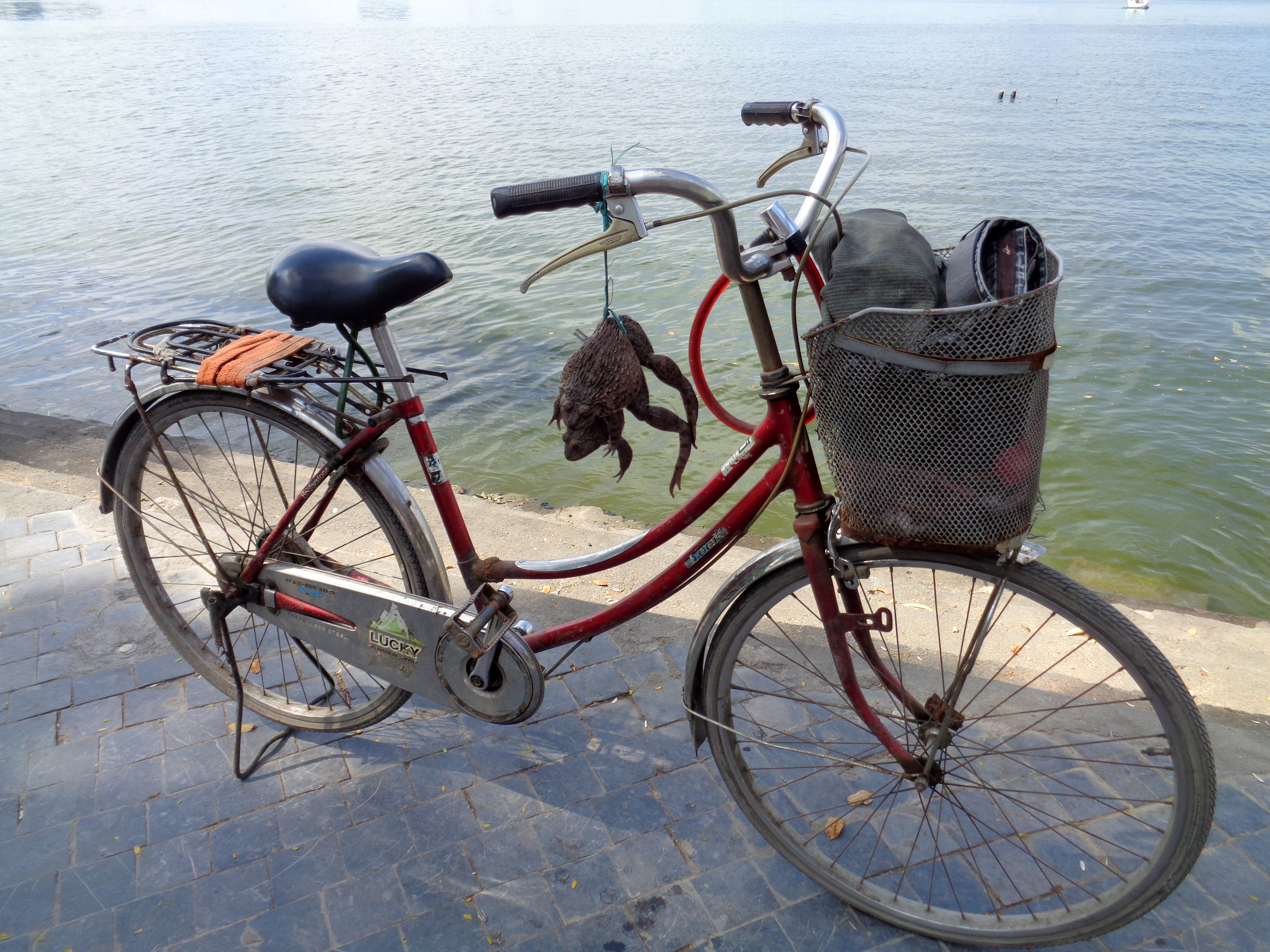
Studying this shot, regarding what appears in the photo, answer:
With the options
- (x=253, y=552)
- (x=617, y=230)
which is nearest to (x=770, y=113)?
(x=617, y=230)

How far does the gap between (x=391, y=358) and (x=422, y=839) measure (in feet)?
4.13

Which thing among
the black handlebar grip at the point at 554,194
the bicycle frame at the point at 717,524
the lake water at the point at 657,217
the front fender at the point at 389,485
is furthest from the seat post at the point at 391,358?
the lake water at the point at 657,217

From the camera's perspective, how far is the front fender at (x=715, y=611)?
197 cm

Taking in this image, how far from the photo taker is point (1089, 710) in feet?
8.93

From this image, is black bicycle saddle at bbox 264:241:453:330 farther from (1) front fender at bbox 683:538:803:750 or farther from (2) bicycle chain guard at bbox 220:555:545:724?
(1) front fender at bbox 683:538:803:750

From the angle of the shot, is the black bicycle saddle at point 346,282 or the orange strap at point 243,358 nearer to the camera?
the black bicycle saddle at point 346,282

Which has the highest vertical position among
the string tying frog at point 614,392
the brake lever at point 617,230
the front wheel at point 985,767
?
the brake lever at point 617,230

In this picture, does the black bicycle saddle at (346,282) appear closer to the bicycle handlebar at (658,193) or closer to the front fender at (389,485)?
the front fender at (389,485)

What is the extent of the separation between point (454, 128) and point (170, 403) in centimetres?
1659

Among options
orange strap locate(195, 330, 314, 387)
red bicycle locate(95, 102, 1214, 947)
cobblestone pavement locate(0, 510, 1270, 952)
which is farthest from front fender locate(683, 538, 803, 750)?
orange strap locate(195, 330, 314, 387)

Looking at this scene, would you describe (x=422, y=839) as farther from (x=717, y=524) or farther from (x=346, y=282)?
(x=346, y=282)

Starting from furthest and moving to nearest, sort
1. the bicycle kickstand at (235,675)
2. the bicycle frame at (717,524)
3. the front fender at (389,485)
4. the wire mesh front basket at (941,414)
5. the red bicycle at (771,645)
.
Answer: the bicycle kickstand at (235,675)
the front fender at (389,485)
the bicycle frame at (717,524)
the red bicycle at (771,645)
the wire mesh front basket at (941,414)

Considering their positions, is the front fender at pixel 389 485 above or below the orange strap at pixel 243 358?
below

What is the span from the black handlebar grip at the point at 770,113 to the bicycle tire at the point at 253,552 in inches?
52.3
